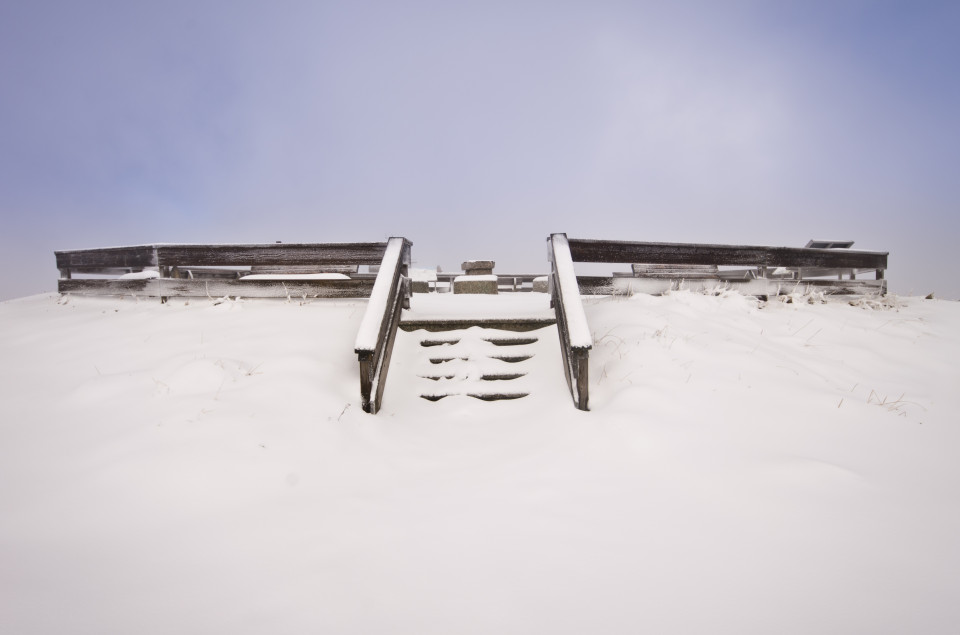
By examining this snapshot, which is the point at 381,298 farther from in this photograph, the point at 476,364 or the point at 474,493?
the point at 474,493

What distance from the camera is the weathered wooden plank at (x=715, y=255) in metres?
5.93

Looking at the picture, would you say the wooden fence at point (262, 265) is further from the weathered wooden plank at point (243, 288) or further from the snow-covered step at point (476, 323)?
the snow-covered step at point (476, 323)

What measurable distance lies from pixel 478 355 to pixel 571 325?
4.10 ft

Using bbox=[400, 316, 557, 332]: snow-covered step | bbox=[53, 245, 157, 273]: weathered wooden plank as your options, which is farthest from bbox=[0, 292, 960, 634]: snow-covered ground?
bbox=[53, 245, 157, 273]: weathered wooden plank

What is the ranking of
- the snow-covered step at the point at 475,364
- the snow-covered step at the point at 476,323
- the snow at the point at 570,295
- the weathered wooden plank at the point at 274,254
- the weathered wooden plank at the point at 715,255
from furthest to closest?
the weathered wooden plank at the point at 274,254
the weathered wooden plank at the point at 715,255
the snow-covered step at the point at 476,323
the snow-covered step at the point at 475,364
the snow at the point at 570,295

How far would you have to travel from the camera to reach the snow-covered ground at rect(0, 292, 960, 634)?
175 centimetres

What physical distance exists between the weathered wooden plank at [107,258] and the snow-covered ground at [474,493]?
222cm

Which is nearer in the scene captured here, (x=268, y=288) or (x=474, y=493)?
(x=474, y=493)

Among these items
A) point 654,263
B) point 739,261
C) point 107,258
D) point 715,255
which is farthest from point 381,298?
point 107,258

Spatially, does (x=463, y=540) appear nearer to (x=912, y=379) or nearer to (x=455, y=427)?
(x=455, y=427)

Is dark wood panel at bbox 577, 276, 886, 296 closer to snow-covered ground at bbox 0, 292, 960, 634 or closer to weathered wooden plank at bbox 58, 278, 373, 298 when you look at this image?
snow-covered ground at bbox 0, 292, 960, 634

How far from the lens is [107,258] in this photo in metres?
7.32

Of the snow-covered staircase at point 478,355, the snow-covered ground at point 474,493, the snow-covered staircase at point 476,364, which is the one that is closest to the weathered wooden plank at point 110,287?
the snow-covered ground at point 474,493

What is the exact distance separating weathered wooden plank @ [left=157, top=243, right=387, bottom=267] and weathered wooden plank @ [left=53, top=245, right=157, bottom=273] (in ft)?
0.89
